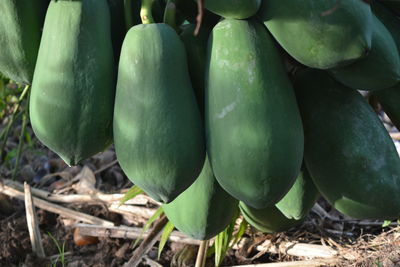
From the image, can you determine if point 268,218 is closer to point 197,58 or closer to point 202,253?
point 202,253

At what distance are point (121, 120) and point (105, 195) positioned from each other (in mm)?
1504

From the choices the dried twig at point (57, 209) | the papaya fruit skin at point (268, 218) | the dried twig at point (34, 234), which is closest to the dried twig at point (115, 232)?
the dried twig at point (57, 209)

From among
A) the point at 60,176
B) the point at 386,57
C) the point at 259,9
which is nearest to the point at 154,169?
the point at 259,9

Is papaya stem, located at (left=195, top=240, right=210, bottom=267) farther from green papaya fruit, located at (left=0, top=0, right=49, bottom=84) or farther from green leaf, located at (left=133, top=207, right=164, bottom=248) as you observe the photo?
green papaya fruit, located at (left=0, top=0, right=49, bottom=84)

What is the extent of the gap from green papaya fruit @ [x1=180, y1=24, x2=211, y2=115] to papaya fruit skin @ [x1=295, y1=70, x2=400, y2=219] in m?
0.18

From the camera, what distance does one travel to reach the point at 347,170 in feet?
3.38

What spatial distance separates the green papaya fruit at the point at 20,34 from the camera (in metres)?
1.07

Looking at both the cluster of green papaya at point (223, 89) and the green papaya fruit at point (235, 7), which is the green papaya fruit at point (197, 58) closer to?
the cluster of green papaya at point (223, 89)

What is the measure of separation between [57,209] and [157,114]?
5.23 feet

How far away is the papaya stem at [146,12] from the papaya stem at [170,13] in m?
0.03

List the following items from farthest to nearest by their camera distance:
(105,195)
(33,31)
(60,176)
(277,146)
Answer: (60,176), (105,195), (33,31), (277,146)

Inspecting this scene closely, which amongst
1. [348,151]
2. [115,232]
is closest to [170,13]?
[348,151]

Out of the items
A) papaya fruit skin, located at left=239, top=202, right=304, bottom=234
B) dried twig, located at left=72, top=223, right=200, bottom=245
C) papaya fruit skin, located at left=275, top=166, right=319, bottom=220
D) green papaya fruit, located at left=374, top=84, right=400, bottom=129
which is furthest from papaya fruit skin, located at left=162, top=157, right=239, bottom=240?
dried twig, located at left=72, top=223, right=200, bottom=245

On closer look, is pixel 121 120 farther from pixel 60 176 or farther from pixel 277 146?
pixel 60 176
